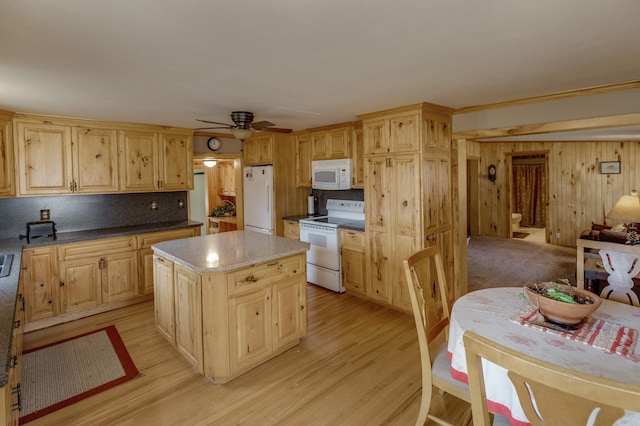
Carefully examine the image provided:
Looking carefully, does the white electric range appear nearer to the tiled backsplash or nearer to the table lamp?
the tiled backsplash

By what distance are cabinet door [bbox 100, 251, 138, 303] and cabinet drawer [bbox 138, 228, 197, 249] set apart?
0.16 m

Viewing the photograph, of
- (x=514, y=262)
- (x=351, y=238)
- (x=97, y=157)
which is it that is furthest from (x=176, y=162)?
(x=514, y=262)

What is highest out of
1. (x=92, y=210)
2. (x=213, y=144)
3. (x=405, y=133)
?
(x=213, y=144)

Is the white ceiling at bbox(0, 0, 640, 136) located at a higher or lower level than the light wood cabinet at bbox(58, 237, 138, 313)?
higher

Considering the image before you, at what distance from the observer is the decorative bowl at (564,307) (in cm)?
150

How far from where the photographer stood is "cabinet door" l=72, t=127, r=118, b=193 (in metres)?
3.87

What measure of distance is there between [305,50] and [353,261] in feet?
9.21

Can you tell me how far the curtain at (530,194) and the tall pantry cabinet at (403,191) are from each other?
8307mm

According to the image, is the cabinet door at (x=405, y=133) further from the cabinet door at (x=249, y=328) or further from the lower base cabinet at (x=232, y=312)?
the cabinet door at (x=249, y=328)

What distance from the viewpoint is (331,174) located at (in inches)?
182

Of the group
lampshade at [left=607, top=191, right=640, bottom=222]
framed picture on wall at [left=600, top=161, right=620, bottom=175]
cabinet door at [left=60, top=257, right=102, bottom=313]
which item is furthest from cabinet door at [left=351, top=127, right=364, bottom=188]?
framed picture on wall at [left=600, top=161, right=620, bottom=175]

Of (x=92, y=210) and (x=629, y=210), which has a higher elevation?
(x=92, y=210)

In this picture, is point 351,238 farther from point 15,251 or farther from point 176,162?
point 15,251

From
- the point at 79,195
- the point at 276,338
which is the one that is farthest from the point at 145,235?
the point at 276,338
